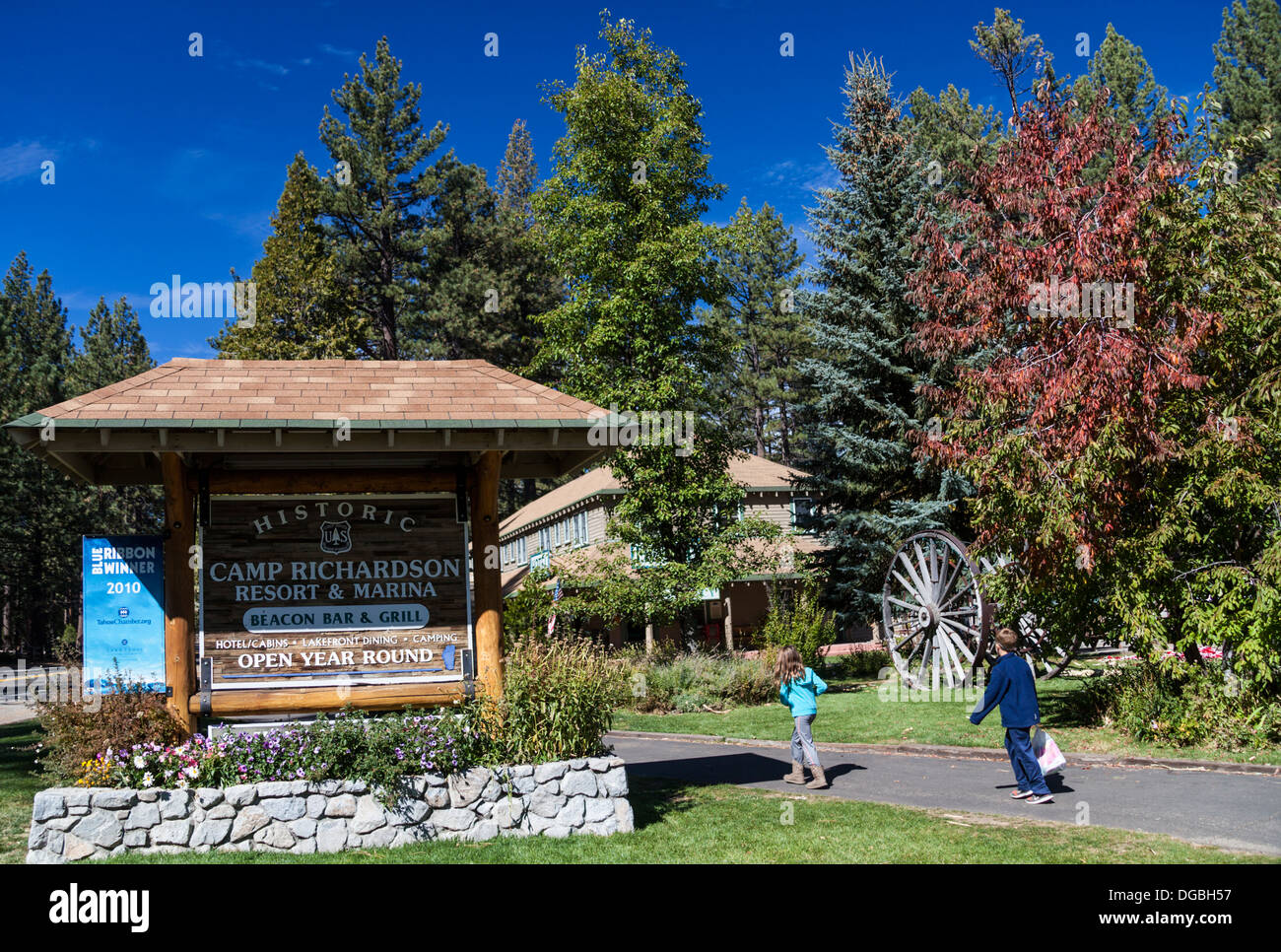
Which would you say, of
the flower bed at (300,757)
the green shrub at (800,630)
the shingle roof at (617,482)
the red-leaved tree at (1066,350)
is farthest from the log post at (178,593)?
the shingle roof at (617,482)

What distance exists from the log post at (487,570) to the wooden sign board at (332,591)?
0.12 meters

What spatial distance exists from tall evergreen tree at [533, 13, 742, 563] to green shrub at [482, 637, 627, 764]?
1462 centimetres

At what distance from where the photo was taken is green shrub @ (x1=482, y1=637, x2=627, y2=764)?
874 centimetres

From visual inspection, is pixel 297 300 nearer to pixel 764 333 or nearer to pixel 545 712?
pixel 764 333

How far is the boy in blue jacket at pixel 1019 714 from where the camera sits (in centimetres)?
958

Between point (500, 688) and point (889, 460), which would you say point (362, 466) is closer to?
point (500, 688)

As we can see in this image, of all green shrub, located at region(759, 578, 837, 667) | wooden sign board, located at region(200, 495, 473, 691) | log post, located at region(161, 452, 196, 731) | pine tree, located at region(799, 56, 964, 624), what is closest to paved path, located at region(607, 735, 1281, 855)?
wooden sign board, located at region(200, 495, 473, 691)

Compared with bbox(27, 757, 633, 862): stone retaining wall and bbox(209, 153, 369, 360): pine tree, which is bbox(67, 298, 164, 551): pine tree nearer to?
bbox(209, 153, 369, 360): pine tree

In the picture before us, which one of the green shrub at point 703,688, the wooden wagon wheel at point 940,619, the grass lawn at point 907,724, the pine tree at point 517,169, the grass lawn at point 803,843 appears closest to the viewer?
the grass lawn at point 803,843

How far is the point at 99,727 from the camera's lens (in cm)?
811

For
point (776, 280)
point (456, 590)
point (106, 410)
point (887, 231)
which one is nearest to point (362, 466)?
point (456, 590)

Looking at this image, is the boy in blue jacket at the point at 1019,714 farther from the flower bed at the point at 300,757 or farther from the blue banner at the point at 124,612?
the blue banner at the point at 124,612

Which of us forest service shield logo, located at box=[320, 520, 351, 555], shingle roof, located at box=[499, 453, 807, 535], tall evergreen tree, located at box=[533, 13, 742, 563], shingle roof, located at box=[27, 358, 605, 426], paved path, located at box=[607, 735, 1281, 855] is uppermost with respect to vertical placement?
tall evergreen tree, located at box=[533, 13, 742, 563]

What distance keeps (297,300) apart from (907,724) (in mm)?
27782
